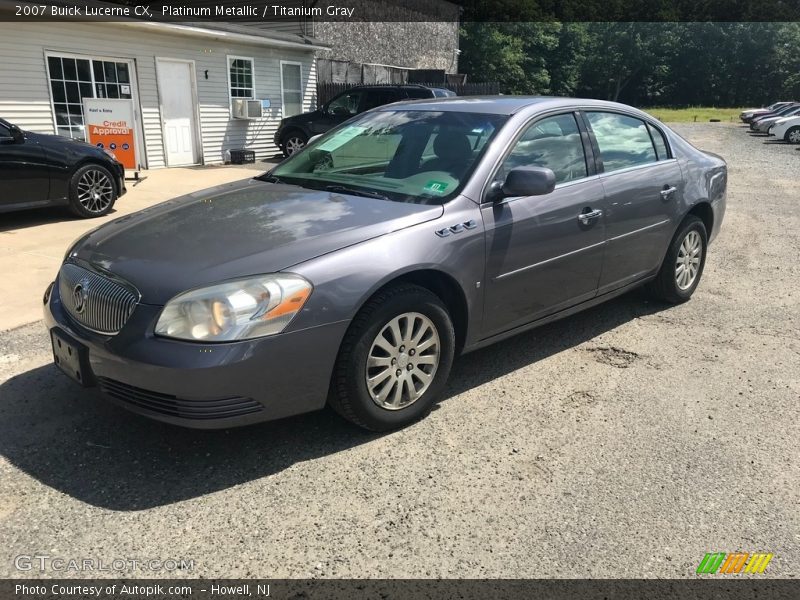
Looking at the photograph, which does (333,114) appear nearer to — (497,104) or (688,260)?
(688,260)

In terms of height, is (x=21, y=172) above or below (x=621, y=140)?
below

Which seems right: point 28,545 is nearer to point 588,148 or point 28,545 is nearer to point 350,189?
point 350,189

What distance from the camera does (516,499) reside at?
289 cm

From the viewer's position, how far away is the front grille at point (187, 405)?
9.15 ft

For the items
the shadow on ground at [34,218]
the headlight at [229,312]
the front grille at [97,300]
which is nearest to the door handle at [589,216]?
the headlight at [229,312]

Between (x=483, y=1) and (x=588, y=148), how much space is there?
176 feet

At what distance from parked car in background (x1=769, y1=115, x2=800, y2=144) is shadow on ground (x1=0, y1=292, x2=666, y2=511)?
92.2 feet

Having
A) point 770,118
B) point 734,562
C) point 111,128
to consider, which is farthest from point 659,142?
point 770,118

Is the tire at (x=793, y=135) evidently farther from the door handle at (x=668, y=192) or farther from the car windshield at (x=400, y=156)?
the car windshield at (x=400, y=156)

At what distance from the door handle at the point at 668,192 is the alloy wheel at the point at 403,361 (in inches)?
95.6

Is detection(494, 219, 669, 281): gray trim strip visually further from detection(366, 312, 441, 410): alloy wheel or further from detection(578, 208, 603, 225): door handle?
detection(366, 312, 441, 410): alloy wheel

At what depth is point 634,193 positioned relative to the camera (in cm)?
457

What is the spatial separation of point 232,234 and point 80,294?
77 cm

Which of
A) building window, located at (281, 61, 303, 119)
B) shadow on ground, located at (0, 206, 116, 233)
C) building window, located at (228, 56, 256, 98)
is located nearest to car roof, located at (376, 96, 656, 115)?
shadow on ground, located at (0, 206, 116, 233)
